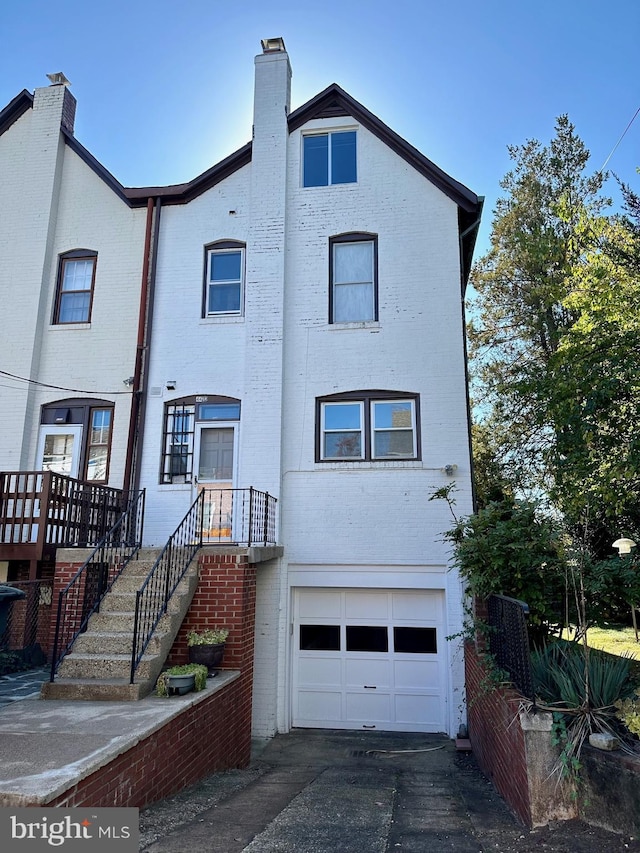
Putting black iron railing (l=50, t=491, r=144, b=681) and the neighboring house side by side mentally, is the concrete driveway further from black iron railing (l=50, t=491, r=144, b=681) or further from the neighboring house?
black iron railing (l=50, t=491, r=144, b=681)

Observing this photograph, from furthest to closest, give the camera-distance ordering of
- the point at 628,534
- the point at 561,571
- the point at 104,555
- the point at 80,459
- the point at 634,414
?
1. the point at 628,534
2. the point at 80,459
3. the point at 104,555
4. the point at 634,414
5. the point at 561,571

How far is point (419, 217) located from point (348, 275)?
66.5 inches

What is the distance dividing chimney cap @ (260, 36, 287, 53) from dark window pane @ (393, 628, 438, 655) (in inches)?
456

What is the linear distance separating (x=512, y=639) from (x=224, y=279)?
27.7ft

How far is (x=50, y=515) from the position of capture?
9258 millimetres

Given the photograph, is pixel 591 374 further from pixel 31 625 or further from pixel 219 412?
pixel 31 625

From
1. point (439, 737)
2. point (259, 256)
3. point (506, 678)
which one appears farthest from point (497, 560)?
point (259, 256)

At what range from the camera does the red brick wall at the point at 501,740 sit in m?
4.87

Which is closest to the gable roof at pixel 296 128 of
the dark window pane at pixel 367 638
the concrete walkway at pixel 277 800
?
the dark window pane at pixel 367 638

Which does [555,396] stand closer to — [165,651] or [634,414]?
[634,414]

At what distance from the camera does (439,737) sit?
9055mm

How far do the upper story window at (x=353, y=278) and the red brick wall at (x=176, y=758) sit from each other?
21.4 ft

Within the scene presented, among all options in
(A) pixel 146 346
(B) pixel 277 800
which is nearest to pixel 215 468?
(A) pixel 146 346

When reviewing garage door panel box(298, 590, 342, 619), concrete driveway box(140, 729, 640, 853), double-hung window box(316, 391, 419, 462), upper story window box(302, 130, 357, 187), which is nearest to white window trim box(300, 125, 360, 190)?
upper story window box(302, 130, 357, 187)
